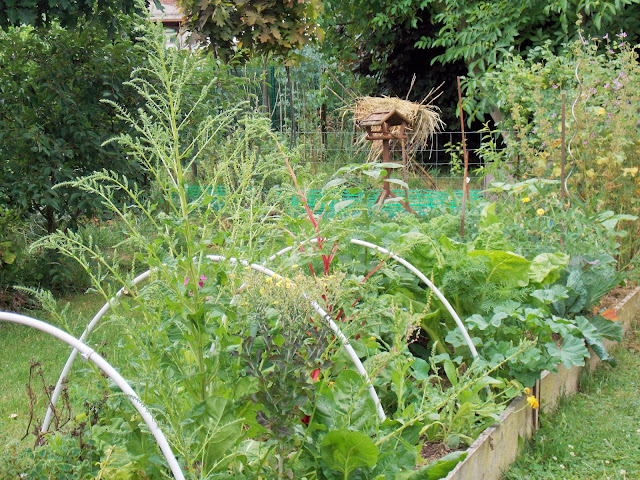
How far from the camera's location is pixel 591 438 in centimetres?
307

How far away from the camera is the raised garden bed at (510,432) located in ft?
8.11

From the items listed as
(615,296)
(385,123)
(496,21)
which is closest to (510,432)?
(615,296)

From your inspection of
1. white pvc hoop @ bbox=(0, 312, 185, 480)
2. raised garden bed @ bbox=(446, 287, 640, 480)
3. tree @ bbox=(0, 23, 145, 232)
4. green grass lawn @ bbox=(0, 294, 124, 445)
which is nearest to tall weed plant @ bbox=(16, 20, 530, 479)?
A: white pvc hoop @ bbox=(0, 312, 185, 480)

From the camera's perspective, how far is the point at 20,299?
485cm

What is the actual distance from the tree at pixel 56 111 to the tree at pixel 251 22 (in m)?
1.03

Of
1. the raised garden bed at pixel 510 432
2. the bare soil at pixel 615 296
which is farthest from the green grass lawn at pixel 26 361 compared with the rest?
the bare soil at pixel 615 296

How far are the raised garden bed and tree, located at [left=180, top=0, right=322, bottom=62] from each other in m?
4.12

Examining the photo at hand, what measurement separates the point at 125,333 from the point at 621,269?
4.20 m

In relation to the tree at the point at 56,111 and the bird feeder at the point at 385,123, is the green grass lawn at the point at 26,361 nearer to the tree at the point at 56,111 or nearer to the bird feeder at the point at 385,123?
the tree at the point at 56,111

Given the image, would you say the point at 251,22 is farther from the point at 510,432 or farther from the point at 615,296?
the point at 510,432

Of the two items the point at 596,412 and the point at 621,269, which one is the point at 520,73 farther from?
the point at 596,412

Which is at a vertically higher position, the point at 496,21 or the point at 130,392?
the point at 496,21

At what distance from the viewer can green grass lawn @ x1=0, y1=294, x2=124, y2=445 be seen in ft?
10.2

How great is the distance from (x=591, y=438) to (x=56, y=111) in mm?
4351
